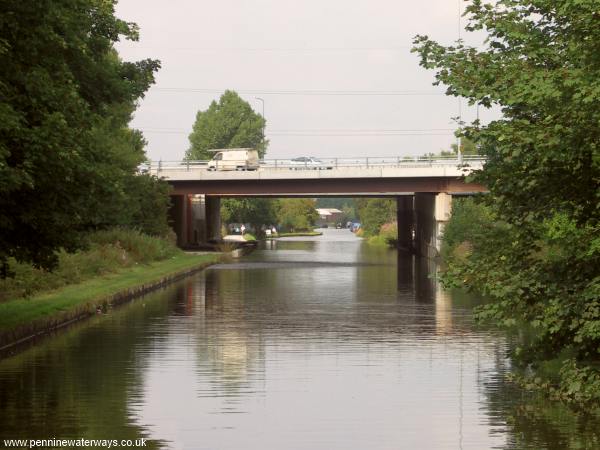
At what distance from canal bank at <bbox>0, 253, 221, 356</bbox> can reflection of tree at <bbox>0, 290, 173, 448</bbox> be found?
59cm

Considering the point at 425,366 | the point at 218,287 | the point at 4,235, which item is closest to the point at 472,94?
the point at 425,366

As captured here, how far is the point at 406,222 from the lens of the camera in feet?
373

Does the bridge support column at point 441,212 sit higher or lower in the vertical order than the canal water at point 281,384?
higher

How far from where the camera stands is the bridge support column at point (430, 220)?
268 ft

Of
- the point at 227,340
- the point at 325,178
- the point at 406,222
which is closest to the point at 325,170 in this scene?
the point at 325,178

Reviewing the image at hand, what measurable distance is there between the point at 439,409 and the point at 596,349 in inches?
120

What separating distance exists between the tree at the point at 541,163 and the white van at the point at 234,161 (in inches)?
2742

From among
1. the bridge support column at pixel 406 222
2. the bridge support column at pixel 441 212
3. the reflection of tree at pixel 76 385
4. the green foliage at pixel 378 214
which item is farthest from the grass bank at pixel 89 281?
the green foliage at pixel 378 214

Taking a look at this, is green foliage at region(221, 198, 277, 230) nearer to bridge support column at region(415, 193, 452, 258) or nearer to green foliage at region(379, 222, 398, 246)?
green foliage at region(379, 222, 398, 246)

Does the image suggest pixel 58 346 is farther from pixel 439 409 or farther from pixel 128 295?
pixel 128 295

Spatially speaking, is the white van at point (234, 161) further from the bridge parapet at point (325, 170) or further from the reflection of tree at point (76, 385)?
the reflection of tree at point (76, 385)

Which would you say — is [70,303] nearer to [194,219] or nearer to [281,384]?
[281,384]

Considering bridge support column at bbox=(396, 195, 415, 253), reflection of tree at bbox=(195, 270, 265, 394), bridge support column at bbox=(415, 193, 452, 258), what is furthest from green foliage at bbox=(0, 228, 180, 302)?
bridge support column at bbox=(396, 195, 415, 253)

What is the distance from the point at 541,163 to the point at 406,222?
96718 millimetres
